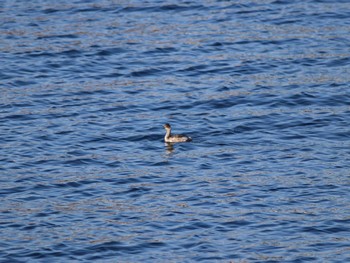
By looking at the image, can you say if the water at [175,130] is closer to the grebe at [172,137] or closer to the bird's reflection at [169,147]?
the bird's reflection at [169,147]

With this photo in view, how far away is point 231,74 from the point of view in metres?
29.9

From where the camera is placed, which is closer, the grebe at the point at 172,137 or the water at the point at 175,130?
the water at the point at 175,130

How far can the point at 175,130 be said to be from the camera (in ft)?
85.1

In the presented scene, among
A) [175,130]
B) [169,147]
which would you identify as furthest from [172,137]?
[175,130]

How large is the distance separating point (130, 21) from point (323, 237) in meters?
17.6

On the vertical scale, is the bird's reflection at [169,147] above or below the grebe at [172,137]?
below

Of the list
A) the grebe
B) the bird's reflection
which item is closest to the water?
the bird's reflection

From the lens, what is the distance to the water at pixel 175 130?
19.0m

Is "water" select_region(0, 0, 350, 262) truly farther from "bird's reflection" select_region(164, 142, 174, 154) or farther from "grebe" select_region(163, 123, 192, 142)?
"grebe" select_region(163, 123, 192, 142)

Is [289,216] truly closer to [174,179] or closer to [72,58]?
[174,179]

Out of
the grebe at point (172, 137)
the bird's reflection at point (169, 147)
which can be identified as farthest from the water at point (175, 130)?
the grebe at point (172, 137)

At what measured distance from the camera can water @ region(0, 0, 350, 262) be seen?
62.4 feet

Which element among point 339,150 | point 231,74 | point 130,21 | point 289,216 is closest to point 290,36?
point 231,74

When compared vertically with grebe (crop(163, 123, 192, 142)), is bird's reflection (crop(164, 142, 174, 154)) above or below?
below
